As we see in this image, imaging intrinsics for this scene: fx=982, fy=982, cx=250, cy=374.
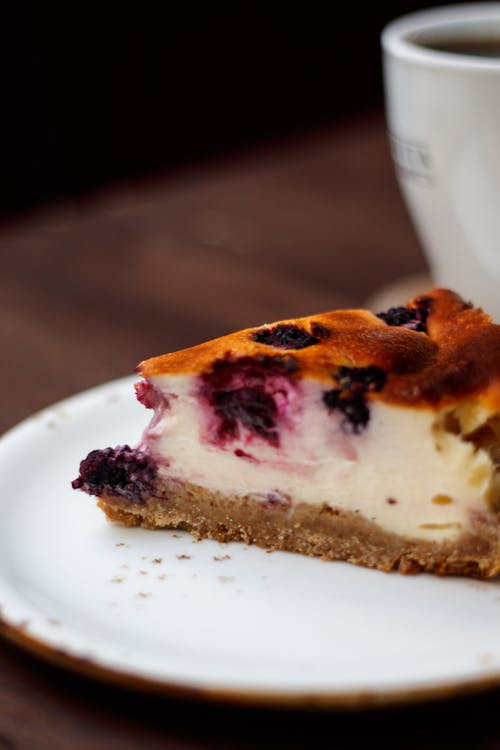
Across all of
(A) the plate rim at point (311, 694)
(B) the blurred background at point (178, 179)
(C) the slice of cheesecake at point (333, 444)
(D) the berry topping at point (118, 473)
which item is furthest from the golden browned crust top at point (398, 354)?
(B) the blurred background at point (178, 179)

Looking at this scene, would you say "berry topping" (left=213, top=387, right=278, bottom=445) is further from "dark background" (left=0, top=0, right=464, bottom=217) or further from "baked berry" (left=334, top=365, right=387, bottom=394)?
"dark background" (left=0, top=0, right=464, bottom=217)

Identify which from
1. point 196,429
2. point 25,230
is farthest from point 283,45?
point 196,429

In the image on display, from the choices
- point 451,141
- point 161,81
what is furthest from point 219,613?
point 161,81

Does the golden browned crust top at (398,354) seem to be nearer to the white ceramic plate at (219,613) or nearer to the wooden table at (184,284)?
the white ceramic plate at (219,613)

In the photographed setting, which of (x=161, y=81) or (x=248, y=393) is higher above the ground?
(x=248, y=393)

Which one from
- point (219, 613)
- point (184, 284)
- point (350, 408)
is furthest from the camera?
point (184, 284)

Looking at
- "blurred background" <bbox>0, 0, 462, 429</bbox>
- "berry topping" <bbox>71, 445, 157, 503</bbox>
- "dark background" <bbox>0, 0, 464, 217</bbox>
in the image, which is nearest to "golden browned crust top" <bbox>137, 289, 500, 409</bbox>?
"berry topping" <bbox>71, 445, 157, 503</bbox>

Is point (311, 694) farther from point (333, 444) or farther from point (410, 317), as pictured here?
point (410, 317)
